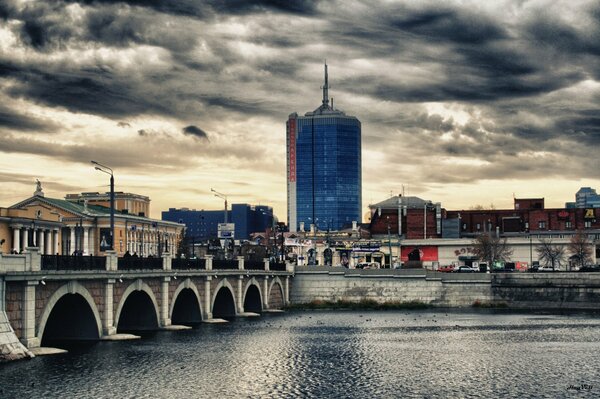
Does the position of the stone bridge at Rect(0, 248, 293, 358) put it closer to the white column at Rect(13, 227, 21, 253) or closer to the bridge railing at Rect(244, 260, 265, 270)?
the bridge railing at Rect(244, 260, 265, 270)

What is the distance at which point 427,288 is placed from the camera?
136 metres

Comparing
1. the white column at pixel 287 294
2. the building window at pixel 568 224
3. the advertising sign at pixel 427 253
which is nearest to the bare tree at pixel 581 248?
the building window at pixel 568 224

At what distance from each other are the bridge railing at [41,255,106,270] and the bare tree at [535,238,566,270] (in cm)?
12271

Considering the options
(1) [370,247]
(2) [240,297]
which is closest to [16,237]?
(2) [240,297]

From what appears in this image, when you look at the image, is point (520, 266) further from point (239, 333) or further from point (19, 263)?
point (19, 263)

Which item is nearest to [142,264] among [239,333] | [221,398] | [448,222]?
[239,333]

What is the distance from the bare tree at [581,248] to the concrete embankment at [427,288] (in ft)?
133

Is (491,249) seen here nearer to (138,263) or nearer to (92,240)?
(92,240)

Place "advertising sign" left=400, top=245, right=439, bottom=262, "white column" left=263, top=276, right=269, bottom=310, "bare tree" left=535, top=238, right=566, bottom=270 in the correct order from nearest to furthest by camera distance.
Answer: "white column" left=263, top=276, right=269, bottom=310, "bare tree" left=535, top=238, right=566, bottom=270, "advertising sign" left=400, top=245, right=439, bottom=262

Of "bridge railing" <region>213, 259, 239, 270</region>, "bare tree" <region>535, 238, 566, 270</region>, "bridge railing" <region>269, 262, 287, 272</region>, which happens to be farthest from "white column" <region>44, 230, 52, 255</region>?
"bare tree" <region>535, 238, 566, 270</region>

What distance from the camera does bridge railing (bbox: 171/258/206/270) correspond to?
298 feet

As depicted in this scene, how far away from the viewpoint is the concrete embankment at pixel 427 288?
134625 millimetres

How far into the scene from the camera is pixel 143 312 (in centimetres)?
8556

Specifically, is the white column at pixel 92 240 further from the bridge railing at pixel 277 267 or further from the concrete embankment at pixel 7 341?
the concrete embankment at pixel 7 341
